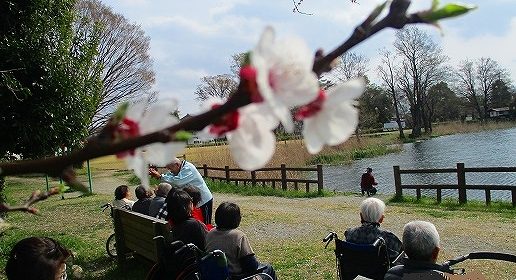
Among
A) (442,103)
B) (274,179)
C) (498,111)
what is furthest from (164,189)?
(498,111)

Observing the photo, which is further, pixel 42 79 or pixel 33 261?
pixel 42 79

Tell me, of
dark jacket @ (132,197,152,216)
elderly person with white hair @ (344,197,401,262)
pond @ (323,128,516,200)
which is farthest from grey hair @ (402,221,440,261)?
pond @ (323,128,516,200)

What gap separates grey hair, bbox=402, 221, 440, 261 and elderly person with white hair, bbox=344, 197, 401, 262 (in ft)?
2.77

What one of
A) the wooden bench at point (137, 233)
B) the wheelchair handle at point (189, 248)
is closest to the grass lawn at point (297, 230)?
the wooden bench at point (137, 233)

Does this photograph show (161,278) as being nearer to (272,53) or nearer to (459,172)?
(272,53)

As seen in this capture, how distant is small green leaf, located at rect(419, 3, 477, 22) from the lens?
0.46 m

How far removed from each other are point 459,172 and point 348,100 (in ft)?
41.8

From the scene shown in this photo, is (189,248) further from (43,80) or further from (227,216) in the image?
(43,80)

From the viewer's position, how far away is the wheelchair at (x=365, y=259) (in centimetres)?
392

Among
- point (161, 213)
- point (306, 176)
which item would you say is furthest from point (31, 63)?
point (306, 176)

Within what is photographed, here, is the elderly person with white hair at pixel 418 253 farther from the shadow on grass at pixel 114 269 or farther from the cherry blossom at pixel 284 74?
the shadow on grass at pixel 114 269

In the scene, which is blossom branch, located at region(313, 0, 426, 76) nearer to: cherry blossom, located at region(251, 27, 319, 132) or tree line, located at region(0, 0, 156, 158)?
cherry blossom, located at region(251, 27, 319, 132)

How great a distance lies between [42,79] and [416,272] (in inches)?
144

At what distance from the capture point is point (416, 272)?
10.2ft
